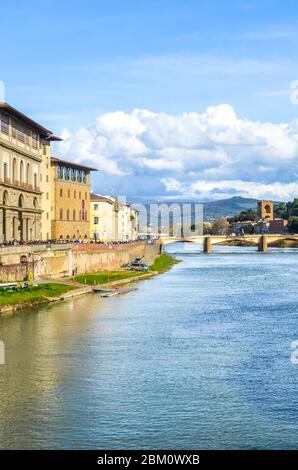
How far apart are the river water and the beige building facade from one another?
60.9 feet

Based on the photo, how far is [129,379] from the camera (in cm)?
3200

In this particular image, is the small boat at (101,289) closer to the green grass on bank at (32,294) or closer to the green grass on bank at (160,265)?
the green grass on bank at (32,294)

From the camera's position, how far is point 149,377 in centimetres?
3244

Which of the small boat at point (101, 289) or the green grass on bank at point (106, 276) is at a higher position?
the green grass on bank at point (106, 276)

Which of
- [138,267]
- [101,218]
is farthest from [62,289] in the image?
[101,218]

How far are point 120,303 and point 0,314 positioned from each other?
12.3 meters

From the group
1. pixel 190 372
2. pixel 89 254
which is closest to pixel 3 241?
pixel 89 254

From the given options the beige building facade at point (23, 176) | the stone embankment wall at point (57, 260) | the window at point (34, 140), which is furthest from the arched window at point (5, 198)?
the window at point (34, 140)

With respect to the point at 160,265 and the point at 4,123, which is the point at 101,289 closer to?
the point at 4,123

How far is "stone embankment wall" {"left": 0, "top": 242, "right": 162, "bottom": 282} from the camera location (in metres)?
61.8

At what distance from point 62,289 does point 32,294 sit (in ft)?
21.6

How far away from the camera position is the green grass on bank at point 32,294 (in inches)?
2094

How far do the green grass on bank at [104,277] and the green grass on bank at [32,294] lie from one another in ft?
28.1
